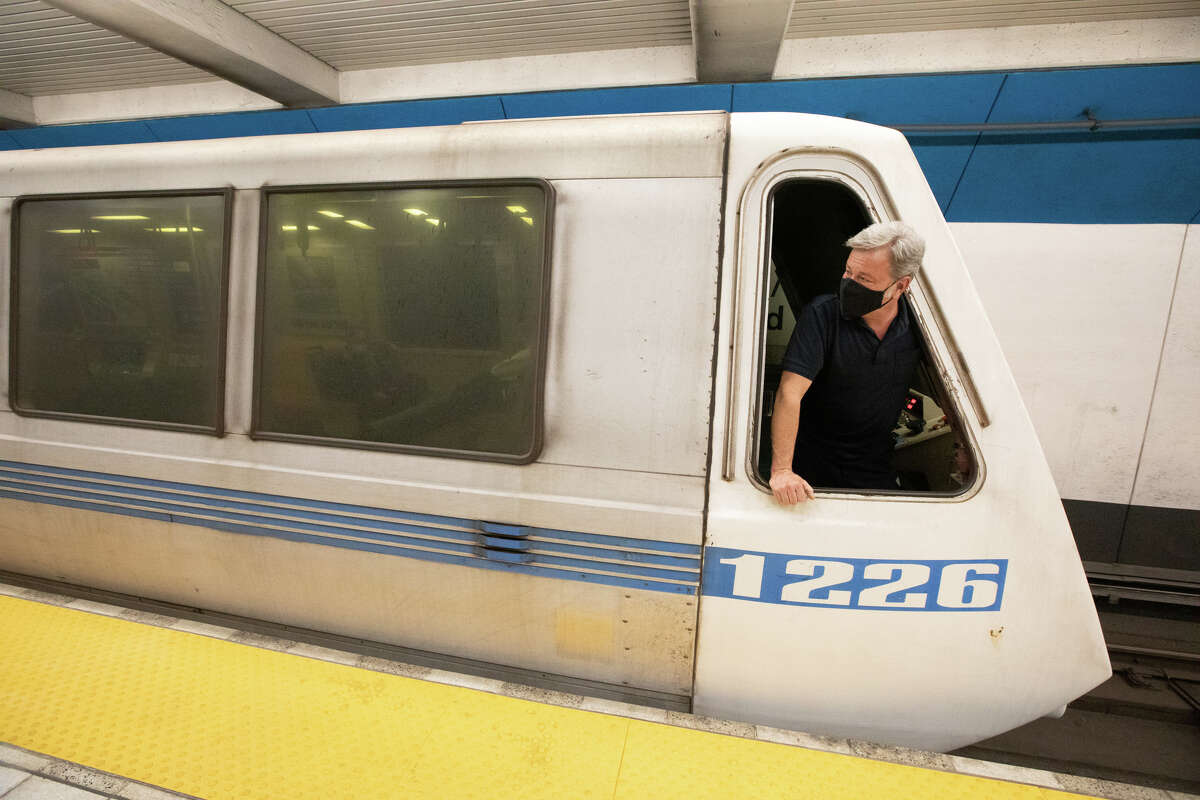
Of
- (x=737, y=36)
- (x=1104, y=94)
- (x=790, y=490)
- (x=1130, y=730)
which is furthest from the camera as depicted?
(x=1104, y=94)

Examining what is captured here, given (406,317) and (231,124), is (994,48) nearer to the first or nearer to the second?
(406,317)

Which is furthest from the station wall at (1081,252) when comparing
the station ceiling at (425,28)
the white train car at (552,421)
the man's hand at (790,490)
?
the man's hand at (790,490)

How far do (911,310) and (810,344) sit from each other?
341 mm

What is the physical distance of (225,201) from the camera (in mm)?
2410

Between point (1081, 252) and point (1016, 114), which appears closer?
point (1016, 114)

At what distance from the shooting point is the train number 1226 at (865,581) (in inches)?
76.1

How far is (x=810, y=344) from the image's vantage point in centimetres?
209

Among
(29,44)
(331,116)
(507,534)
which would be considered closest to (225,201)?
(507,534)

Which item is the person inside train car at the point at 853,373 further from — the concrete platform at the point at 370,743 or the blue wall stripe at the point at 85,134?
the blue wall stripe at the point at 85,134

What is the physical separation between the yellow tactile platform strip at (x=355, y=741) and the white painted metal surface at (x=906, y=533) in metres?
0.34

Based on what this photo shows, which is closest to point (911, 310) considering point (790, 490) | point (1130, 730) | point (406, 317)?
point (790, 490)

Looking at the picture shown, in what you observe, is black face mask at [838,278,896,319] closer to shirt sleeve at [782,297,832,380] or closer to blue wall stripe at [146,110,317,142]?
shirt sleeve at [782,297,832,380]

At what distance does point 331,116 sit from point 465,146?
5.94m

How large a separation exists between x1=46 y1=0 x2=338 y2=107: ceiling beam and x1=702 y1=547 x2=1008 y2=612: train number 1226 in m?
6.15
